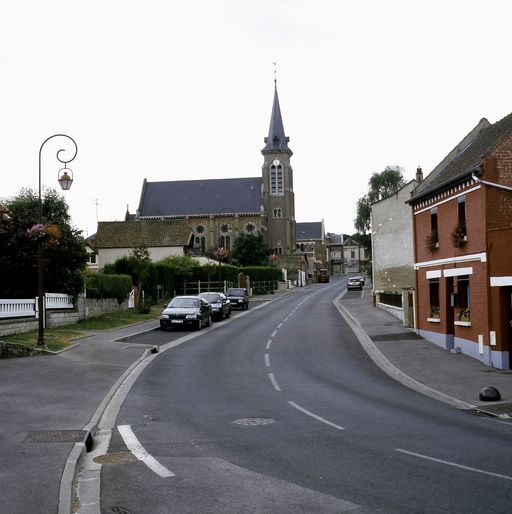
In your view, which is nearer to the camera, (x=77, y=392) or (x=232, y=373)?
(x=77, y=392)

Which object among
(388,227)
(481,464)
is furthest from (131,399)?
(388,227)

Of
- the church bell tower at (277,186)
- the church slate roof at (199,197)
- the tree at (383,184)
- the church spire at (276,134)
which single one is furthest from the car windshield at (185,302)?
the church spire at (276,134)

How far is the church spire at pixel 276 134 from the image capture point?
11450 centimetres

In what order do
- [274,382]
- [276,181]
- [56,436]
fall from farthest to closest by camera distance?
1. [276,181]
2. [274,382]
3. [56,436]

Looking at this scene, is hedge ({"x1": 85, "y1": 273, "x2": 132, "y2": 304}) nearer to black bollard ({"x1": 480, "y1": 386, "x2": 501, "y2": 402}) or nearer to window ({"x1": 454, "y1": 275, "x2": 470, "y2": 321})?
window ({"x1": 454, "y1": 275, "x2": 470, "y2": 321})

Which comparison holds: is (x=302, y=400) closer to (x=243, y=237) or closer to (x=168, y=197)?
(x=243, y=237)

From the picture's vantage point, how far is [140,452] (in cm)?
925

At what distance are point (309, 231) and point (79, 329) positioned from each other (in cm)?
13864

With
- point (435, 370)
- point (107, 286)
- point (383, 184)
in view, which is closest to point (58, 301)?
point (107, 286)

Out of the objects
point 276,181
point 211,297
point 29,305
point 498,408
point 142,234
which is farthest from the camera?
point 276,181

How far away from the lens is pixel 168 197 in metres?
119

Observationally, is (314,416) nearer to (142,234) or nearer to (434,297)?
(434,297)

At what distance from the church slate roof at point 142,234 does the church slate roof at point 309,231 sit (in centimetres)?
8943

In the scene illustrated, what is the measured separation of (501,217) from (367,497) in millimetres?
15681
